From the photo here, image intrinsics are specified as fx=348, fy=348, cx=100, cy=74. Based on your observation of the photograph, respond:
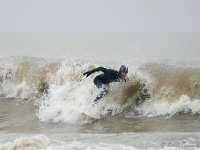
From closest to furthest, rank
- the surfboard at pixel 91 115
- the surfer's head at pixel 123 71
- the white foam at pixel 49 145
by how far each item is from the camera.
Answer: the white foam at pixel 49 145, the surfboard at pixel 91 115, the surfer's head at pixel 123 71

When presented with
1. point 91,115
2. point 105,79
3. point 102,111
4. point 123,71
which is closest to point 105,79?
point 105,79

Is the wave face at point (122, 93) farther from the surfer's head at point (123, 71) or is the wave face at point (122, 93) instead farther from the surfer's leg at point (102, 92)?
the surfer's head at point (123, 71)

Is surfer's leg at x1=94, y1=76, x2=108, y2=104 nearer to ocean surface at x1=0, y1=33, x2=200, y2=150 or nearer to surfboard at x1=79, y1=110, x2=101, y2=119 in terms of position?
ocean surface at x1=0, y1=33, x2=200, y2=150

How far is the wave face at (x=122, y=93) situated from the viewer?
10.7m

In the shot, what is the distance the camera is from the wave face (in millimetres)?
10727

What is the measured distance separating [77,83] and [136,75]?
2.26 m

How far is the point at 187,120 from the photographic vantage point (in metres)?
9.52

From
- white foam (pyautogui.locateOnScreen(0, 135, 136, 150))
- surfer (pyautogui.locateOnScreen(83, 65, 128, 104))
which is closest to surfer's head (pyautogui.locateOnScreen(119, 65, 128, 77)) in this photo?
surfer (pyautogui.locateOnScreen(83, 65, 128, 104))

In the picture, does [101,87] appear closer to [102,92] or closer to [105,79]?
[102,92]

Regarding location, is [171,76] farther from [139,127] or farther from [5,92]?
[5,92]

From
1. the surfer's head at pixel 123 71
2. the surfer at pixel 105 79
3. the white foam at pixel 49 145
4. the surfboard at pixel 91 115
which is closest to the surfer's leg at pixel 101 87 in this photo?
the surfer at pixel 105 79

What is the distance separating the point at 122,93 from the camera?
39.1 ft

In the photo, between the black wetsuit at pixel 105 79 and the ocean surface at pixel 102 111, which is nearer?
the ocean surface at pixel 102 111

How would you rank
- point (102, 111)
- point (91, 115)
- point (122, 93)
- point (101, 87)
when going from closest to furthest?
1. point (91, 115)
2. point (102, 111)
3. point (101, 87)
4. point (122, 93)
